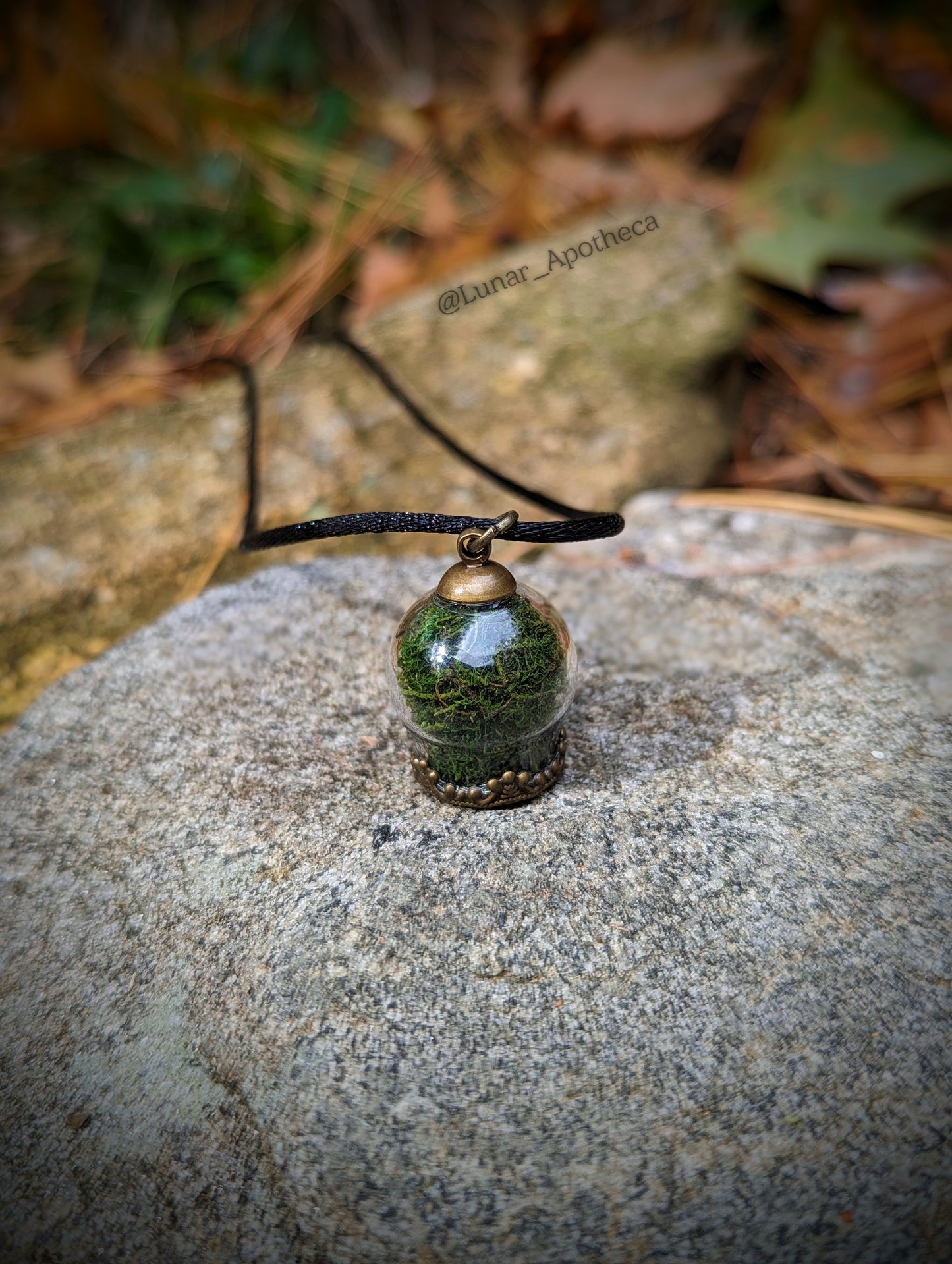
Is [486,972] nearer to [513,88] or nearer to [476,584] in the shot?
[476,584]

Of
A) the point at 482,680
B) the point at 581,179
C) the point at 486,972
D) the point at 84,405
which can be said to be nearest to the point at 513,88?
the point at 581,179

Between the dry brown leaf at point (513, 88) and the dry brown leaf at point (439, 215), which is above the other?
the dry brown leaf at point (513, 88)

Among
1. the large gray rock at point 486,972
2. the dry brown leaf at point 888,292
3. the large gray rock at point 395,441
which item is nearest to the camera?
the large gray rock at point 486,972

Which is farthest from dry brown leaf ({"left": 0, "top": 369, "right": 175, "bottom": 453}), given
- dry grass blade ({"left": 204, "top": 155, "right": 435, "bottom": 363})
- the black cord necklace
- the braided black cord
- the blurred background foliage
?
the black cord necklace

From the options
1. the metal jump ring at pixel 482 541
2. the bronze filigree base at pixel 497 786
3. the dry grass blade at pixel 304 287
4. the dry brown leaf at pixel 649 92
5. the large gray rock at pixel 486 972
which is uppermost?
the dry brown leaf at pixel 649 92

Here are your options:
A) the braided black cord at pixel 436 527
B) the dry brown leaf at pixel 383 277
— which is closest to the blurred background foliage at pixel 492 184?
the dry brown leaf at pixel 383 277

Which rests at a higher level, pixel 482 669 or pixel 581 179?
pixel 581 179

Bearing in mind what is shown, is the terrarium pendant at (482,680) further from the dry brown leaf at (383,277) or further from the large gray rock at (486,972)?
the dry brown leaf at (383,277)
